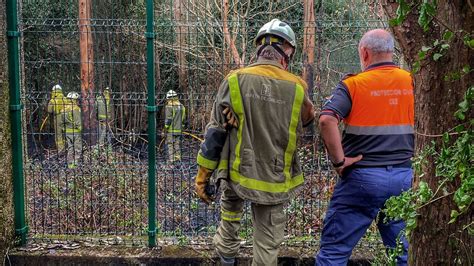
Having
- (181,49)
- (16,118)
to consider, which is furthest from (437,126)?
(16,118)

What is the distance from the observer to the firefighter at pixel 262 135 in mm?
4332

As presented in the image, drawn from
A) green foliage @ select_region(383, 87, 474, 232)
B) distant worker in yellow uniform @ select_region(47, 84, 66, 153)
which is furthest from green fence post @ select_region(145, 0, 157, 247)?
green foliage @ select_region(383, 87, 474, 232)

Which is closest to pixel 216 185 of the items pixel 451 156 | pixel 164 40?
pixel 164 40

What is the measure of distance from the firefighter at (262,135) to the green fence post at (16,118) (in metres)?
1.89

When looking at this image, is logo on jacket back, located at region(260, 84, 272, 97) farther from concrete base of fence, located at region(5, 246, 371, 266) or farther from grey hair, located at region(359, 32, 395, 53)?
concrete base of fence, located at region(5, 246, 371, 266)

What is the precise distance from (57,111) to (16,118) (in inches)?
18.3

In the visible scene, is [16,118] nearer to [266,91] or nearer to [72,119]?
[72,119]

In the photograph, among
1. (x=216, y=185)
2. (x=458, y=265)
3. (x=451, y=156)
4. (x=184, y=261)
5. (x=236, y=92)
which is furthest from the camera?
(x=184, y=261)

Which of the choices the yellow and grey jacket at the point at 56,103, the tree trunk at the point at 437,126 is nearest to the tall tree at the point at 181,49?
the yellow and grey jacket at the point at 56,103

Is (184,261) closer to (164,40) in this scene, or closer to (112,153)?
(112,153)

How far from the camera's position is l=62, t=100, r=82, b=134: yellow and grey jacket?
18.2 ft

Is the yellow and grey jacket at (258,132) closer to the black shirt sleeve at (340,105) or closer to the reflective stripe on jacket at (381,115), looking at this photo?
the black shirt sleeve at (340,105)

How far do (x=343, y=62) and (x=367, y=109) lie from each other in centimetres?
164

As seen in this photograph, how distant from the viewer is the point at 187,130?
18.4 ft
